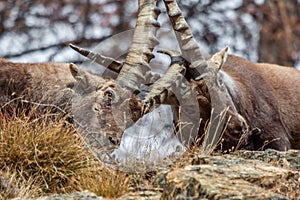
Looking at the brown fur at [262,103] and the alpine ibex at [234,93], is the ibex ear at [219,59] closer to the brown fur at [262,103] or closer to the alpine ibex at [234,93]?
the alpine ibex at [234,93]

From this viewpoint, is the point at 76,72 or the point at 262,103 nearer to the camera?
the point at 76,72

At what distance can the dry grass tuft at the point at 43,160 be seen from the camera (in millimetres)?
6055

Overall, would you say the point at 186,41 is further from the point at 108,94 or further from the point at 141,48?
the point at 108,94

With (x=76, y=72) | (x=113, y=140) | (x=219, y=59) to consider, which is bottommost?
(x=113, y=140)

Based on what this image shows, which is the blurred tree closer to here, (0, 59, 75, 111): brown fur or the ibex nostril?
(0, 59, 75, 111): brown fur

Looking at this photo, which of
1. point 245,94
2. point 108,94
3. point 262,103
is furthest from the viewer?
point 262,103

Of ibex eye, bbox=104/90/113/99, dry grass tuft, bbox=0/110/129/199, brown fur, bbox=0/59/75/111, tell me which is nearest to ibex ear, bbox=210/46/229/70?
ibex eye, bbox=104/90/113/99

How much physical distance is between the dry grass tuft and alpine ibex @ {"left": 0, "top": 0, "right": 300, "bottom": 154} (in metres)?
0.56

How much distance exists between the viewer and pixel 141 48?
25.8ft

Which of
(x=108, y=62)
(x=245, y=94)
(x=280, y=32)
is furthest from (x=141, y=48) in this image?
(x=280, y=32)

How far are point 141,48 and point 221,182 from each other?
3337mm

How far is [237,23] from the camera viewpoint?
14039 mm

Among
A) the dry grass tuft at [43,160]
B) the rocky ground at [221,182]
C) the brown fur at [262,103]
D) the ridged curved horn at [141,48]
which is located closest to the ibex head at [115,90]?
the ridged curved horn at [141,48]

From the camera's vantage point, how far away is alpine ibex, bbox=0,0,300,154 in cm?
739
